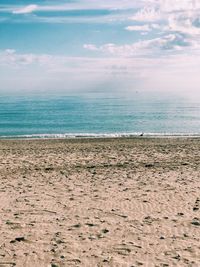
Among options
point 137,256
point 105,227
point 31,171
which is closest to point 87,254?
point 137,256

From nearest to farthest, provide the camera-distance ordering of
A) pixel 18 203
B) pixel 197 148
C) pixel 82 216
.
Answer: pixel 82 216, pixel 18 203, pixel 197 148

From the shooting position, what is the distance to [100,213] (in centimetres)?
1138

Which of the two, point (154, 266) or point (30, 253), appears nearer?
point (154, 266)

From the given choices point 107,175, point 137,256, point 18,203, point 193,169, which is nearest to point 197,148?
point 193,169

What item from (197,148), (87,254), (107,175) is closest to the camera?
(87,254)

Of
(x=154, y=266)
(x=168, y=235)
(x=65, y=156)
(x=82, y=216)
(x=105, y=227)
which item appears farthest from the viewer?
(x=65, y=156)

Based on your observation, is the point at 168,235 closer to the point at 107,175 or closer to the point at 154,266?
the point at 154,266

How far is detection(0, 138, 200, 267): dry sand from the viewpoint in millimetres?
8312

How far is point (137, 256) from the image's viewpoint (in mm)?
8242

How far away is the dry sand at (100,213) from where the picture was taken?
8312 millimetres

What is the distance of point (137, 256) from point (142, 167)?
11.0m

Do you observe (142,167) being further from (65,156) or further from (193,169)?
(65,156)

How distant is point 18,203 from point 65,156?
35.5ft

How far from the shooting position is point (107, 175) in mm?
17125
